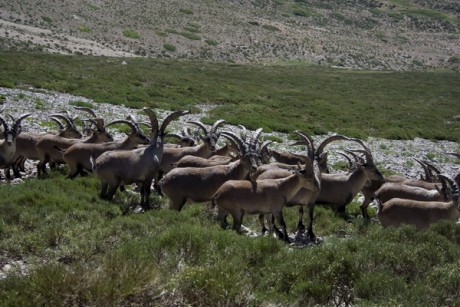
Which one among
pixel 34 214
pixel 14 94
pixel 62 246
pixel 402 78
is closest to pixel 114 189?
pixel 34 214

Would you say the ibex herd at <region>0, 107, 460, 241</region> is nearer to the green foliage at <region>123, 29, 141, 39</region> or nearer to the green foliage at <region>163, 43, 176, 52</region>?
the green foliage at <region>163, 43, 176, 52</region>

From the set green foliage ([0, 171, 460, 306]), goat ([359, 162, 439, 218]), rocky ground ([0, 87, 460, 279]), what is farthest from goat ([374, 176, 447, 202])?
rocky ground ([0, 87, 460, 279])

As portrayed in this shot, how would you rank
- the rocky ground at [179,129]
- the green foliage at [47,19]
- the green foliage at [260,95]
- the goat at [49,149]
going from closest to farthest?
the goat at [49,149] → the rocky ground at [179,129] → the green foliage at [260,95] → the green foliage at [47,19]

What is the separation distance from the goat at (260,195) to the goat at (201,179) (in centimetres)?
103

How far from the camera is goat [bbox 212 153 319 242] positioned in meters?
13.2

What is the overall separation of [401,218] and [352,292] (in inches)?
234

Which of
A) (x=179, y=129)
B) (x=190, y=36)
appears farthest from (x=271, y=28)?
(x=179, y=129)

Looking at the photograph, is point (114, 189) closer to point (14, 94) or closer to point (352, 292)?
point (352, 292)

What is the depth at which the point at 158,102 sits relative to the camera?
41812 millimetres

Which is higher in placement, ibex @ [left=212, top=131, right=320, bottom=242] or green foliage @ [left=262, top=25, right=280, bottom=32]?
ibex @ [left=212, top=131, right=320, bottom=242]

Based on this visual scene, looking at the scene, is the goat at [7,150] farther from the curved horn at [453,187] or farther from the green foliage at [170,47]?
the green foliage at [170,47]

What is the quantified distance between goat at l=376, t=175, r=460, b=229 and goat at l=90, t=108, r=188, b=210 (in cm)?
681

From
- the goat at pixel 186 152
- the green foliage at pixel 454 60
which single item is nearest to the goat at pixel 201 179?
the goat at pixel 186 152

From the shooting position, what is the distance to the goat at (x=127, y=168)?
1492 cm
